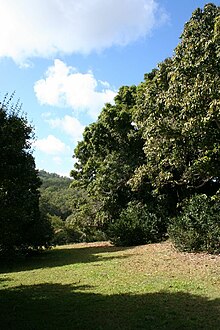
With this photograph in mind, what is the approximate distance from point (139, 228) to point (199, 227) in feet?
22.2

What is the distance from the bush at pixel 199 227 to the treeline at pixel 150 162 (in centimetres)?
5

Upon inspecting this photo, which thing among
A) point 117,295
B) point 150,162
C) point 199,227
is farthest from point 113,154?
point 117,295

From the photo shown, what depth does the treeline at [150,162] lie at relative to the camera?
9.28 m

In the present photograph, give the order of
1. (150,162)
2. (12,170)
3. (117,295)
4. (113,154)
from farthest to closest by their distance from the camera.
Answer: (113,154), (150,162), (117,295), (12,170)

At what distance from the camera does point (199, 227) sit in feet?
57.7

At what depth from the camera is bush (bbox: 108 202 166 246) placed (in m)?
23.6

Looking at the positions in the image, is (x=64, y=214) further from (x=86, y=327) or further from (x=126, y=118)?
(x=86, y=327)

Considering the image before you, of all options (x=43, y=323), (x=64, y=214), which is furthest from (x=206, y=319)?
(x=64, y=214)

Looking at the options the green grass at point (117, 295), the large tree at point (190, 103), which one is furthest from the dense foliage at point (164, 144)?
the green grass at point (117, 295)

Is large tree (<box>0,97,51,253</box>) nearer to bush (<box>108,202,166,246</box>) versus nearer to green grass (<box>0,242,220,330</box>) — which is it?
green grass (<box>0,242,220,330</box>)

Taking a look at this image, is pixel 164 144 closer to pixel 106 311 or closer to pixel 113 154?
pixel 106 311

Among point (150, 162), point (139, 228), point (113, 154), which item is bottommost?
point (139, 228)

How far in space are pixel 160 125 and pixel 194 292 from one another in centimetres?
709

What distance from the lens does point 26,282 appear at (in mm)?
13258
